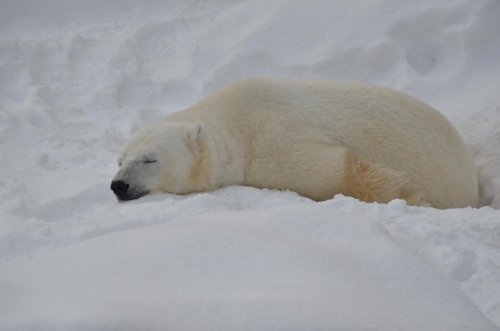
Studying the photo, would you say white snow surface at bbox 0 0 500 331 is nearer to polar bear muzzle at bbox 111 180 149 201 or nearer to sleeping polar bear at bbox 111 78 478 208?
polar bear muzzle at bbox 111 180 149 201

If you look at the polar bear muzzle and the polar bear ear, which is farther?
the polar bear ear

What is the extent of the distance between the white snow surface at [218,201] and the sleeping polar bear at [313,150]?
182mm

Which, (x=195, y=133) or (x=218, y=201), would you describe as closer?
(x=218, y=201)

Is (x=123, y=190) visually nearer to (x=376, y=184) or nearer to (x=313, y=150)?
(x=313, y=150)

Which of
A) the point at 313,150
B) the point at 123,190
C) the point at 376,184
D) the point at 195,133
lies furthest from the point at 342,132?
the point at 123,190

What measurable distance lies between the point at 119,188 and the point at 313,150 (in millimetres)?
1191

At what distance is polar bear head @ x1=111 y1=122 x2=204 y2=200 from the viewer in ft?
13.4

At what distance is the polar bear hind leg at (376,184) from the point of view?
12.9ft

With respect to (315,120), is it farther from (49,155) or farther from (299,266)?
(299,266)

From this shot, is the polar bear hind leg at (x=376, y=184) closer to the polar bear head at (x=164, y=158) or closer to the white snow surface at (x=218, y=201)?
the white snow surface at (x=218, y=201)

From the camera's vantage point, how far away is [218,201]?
11.3ft

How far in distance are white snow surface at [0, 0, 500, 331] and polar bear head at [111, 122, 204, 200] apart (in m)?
0.13

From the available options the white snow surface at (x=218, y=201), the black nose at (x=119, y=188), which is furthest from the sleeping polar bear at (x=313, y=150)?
the white snow surface at (x=218, y=201)

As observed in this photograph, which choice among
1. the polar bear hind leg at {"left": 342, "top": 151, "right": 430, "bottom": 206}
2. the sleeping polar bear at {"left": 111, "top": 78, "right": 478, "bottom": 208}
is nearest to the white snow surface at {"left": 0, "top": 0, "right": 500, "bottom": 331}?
the sleeping polar bear at {"left": 111, "top": 78, "right": 478, "bottom": 208}
